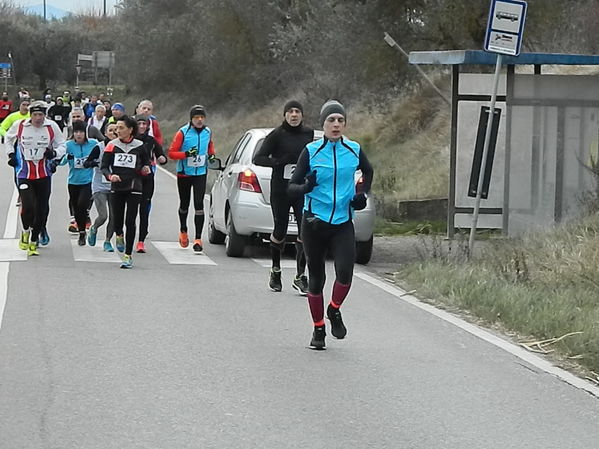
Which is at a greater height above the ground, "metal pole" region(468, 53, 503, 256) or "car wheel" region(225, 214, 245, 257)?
"metal pole" region(468, 53, 503, 256)

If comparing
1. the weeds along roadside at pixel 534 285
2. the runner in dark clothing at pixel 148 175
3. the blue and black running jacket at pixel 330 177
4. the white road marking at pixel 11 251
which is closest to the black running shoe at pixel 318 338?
the blue and black running jacket at pixel 330 177

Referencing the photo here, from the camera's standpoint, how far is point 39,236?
15.5 meters

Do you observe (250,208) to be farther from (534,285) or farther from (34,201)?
(534,285)

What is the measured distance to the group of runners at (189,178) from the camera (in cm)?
927

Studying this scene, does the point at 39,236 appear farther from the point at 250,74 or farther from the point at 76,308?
the point at 250,74

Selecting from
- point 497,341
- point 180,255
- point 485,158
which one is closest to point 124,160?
point 180,255

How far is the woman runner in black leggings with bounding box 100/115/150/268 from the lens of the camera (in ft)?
44.9

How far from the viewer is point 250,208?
14.8 meters

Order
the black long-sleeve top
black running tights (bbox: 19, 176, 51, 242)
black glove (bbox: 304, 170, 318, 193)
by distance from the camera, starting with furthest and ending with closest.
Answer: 1. black running tights (bbox: 19, 176, 51, 242)
2. the black long-sleeve top
3. black glove (bbox: 304, 170, 318, 193)

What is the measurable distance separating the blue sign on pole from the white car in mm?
2178

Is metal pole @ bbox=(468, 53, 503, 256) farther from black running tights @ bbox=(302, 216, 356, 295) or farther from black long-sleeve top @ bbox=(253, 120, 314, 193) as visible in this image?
black running tights @ bbox=(302, 216, 356, 295)

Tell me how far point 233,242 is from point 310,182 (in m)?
6.04

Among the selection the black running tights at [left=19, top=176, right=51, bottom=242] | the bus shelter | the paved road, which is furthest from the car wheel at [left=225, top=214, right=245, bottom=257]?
the bus shelter

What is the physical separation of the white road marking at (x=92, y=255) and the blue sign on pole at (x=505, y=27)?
16.3 ft
